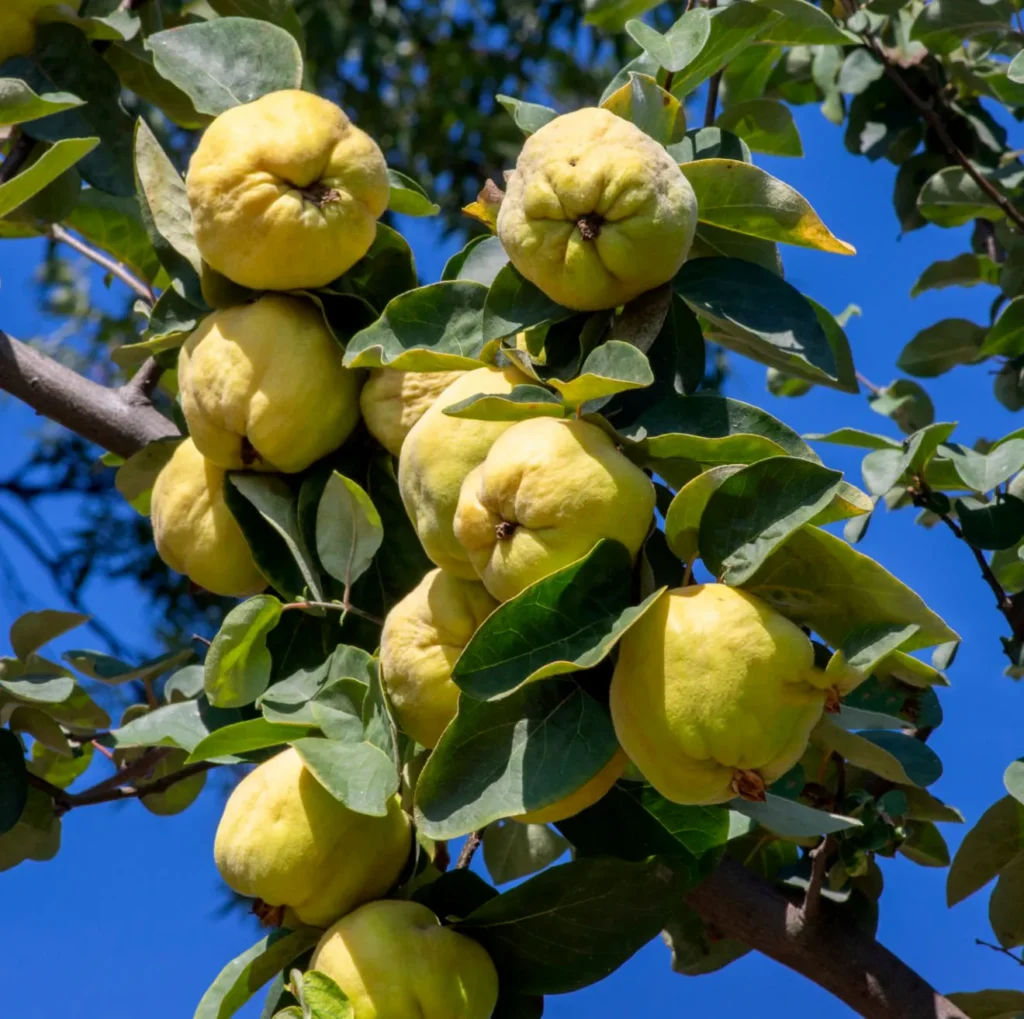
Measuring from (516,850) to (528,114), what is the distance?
76 centimetres

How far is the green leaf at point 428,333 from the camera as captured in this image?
39.8 inches

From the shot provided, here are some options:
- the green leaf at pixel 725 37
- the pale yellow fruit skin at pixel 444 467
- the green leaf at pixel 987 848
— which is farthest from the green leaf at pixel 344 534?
the green leaf at pixel 987 848

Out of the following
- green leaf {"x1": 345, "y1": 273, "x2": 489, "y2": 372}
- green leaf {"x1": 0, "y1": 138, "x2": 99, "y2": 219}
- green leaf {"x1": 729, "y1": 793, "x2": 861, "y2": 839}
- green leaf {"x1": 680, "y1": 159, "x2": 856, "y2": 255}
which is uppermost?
green leaf {"x1": 680, "y1": 159, "x2": 856, "y2": 255}

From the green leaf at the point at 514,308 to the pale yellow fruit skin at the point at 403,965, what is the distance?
1.44 feet

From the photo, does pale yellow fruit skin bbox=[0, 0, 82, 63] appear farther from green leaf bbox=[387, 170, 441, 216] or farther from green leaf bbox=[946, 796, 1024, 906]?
green leaf bbox=[946, 796, 1024, 906]

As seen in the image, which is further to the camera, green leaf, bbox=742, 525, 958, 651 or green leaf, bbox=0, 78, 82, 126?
green leaf, bbox=0, 78, 82, 126

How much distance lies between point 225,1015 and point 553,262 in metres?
0.62

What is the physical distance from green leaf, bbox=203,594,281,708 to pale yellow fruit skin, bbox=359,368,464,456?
6.7 inches

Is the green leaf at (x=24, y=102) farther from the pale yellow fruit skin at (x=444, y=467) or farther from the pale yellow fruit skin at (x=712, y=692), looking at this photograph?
the pale yellow fruit skin at (x=712, y=692)

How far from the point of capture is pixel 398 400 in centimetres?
111

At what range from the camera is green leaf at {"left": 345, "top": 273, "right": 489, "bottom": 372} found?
3.32 feet

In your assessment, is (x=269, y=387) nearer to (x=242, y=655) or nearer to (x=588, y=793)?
(x=242, y=655)

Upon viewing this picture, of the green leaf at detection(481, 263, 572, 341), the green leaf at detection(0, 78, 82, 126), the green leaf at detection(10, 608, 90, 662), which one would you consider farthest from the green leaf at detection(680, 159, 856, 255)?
the green leaf at detection(10, 608, 90, 662)

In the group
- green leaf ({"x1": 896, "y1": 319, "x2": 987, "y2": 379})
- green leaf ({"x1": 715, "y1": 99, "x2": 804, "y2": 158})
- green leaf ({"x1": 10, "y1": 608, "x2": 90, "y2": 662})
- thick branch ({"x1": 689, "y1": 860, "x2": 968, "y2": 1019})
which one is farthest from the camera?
green leaf ({"x1": 896, "y1": 319, "x2": 987, "y2": 379})
